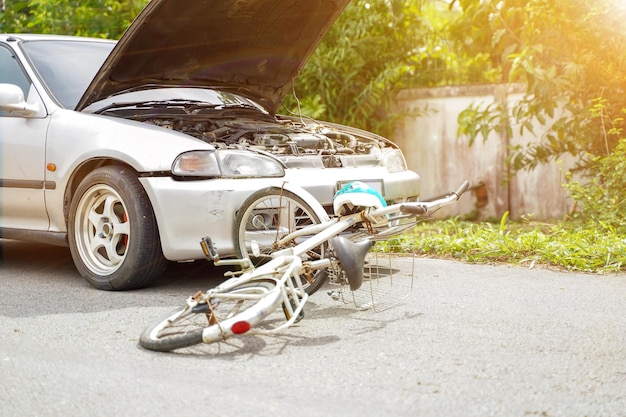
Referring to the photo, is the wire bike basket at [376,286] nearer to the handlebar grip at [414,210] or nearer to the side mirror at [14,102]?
the handlebar grip at [414,210]

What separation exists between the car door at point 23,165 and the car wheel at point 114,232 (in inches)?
16.2

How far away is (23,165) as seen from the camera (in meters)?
6.09

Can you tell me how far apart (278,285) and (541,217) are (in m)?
6.24

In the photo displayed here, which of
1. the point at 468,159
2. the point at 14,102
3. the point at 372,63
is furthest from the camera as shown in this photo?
the point at 372,63

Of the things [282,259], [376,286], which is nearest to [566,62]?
[376,286]

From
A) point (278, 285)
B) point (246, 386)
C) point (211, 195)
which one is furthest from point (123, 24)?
point (246, 386)

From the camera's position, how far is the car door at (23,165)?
19.8 ft

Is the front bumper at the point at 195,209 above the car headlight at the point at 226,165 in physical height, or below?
below

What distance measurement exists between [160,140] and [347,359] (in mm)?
2112

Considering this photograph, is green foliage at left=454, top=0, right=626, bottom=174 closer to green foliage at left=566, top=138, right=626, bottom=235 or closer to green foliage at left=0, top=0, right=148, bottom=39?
green foliage at left=566, top=138, right=626, bottom=235

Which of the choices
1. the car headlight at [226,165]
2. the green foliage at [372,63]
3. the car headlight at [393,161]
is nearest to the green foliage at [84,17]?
the green foliage at [372,63]

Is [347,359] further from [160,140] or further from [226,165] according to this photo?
[160,140]

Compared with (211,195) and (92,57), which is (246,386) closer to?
(211,195)

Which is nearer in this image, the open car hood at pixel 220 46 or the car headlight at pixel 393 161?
the open car hood at pixel 220 46
